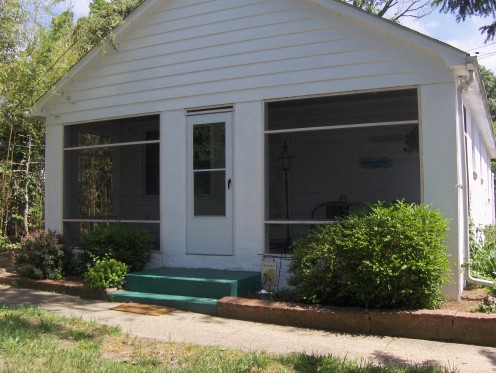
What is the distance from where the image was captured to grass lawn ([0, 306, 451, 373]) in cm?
436

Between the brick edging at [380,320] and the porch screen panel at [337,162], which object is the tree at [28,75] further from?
the brick edging at [380,320]

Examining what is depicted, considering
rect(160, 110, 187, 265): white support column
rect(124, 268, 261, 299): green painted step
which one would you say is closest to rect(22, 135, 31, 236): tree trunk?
rect(160, 110, 187, 265): white support column

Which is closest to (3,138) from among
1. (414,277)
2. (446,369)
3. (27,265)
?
(27,265)

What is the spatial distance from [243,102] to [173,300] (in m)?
3.15

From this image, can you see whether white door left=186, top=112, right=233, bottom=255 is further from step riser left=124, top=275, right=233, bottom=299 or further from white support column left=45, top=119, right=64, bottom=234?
white support column left=45, top=119, right=64, bottom=234

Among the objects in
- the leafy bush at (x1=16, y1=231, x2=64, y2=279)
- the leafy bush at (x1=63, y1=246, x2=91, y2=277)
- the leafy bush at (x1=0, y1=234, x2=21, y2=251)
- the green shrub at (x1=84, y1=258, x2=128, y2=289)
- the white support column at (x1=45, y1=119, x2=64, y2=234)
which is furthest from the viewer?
the leafy bush at (x1=0, y1=234, x2=21, y2=251)

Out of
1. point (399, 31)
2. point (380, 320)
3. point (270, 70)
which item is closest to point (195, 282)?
point (380, 320)

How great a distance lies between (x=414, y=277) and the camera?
5.58m

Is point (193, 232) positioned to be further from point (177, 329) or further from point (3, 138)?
point (3, 138)

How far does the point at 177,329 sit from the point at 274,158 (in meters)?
6.92

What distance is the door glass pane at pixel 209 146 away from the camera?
26.7 ft

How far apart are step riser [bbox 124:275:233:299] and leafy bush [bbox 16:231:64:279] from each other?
1594 millimetres

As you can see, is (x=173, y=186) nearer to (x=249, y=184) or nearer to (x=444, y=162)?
(x=249, y=184)

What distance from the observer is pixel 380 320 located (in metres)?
5.63
